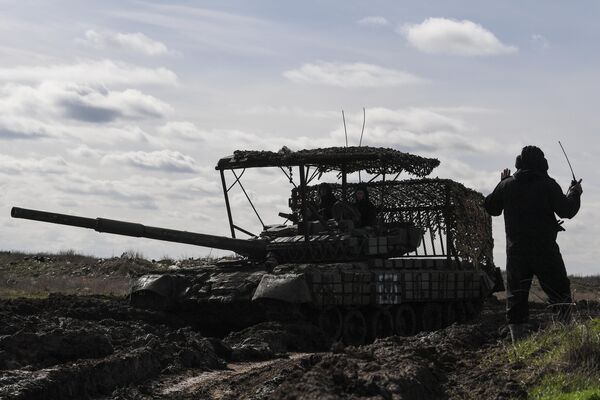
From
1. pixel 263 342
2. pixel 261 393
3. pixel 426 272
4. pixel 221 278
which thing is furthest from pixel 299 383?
pixel 426 272

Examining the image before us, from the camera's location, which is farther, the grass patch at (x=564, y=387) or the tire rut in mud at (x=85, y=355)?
the tire rut in mud at (x=85, y=355)

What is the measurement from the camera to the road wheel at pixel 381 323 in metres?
18.5

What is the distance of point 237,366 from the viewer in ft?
42.7

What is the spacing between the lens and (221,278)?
17.8 meters

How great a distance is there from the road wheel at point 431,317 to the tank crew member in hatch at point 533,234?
29.9 ft

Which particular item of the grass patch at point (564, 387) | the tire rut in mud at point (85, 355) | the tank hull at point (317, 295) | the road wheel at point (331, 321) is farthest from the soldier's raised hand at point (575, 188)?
the road wheel at point (331, 321)

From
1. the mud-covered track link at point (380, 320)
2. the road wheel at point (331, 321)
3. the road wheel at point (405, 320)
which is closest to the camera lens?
the road wheel at point (331, 321)

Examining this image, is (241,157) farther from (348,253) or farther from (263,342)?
(263,342)

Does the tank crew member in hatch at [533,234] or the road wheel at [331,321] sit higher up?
the tank crew member in hatch at [533,234]

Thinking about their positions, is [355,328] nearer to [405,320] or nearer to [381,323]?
[381,323]

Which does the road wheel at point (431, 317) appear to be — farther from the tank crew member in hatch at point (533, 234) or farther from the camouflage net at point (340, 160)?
the tank crew member in hatch at point (533, 234)

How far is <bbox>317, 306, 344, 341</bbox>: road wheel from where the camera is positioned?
56.8ft

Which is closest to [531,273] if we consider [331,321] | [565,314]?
[565,314]

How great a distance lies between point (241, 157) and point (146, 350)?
7195 millimetres
